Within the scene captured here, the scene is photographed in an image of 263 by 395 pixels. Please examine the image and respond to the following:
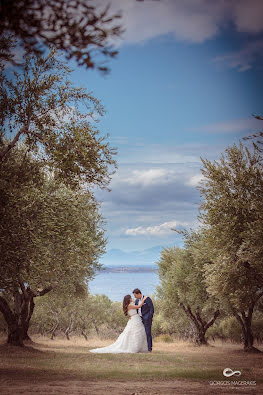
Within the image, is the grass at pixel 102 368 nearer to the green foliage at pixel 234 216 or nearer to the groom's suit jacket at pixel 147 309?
the groom's suit jacket at pixel 147 309

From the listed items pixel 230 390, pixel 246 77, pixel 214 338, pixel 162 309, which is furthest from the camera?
pixel 214 338

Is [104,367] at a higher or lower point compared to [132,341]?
lower

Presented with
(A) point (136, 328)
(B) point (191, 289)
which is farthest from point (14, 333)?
(B) point (191, 289)

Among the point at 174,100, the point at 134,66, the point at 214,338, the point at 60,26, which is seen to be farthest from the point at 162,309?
the point at 60,26

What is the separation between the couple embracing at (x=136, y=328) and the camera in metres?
20.4

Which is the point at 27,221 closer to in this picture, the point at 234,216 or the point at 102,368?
the point at 102,368

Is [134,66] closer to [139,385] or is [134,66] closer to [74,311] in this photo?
[139,385]

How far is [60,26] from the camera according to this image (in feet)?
25.8

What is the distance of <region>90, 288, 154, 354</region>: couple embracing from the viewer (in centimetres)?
2038

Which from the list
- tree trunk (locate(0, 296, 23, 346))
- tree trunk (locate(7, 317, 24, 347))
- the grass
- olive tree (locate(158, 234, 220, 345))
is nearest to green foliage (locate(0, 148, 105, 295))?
the grass

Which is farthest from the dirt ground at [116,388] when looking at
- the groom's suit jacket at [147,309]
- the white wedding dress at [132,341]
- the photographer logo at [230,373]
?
the groom's suit jacket at [147,309]

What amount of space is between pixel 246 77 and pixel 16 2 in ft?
A: 39.4

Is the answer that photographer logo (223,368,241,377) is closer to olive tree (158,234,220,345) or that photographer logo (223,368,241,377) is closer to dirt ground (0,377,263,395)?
dirt ground (0,377,263,395)

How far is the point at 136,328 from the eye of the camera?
20.6 meters
